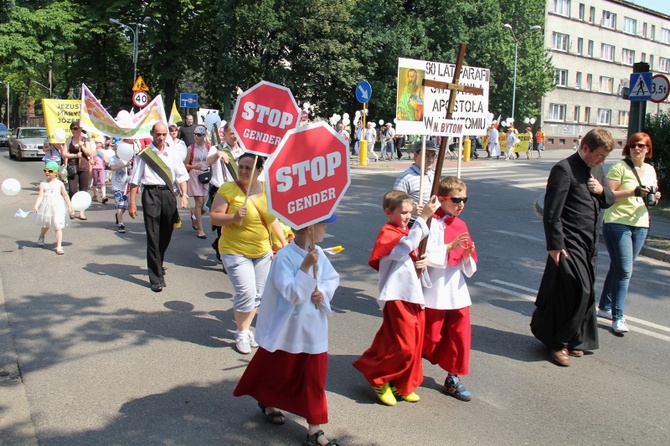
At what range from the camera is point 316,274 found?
387cm

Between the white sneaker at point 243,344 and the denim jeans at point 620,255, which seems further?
the denim jeans at point 620,255

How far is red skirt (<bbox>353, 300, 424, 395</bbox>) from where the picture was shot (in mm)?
4515

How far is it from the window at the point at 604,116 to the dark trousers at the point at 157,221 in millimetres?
58736

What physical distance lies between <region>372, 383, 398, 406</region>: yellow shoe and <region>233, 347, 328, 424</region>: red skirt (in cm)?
68

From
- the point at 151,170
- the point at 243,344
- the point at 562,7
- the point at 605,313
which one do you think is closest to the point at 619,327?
the point at 605,313

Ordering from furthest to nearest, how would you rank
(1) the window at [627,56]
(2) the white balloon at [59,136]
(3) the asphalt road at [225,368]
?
1. (1) the window at [627,56]
2. (2) the white balloon at [59,136]
3. (3) the asphalt road at [225,368]

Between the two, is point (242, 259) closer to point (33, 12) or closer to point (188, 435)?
point (188, 435)

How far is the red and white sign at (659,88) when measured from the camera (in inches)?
518

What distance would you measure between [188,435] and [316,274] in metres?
1.32

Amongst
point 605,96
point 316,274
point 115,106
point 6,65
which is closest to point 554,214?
point 316,274

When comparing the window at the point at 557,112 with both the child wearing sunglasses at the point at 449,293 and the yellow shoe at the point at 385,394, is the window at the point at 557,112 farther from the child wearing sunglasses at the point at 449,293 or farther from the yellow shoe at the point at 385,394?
the yellow shoe at the point at 385,394

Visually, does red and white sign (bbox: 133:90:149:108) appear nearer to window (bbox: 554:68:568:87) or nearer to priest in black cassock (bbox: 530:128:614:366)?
priest in black cassock (bbox: 530:128:614:366)

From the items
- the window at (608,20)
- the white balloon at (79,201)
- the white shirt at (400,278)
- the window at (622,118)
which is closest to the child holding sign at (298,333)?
the white shirt at (400,278)

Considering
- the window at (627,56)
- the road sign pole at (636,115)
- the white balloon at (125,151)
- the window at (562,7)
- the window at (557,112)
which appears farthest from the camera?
the window at (627,56)
